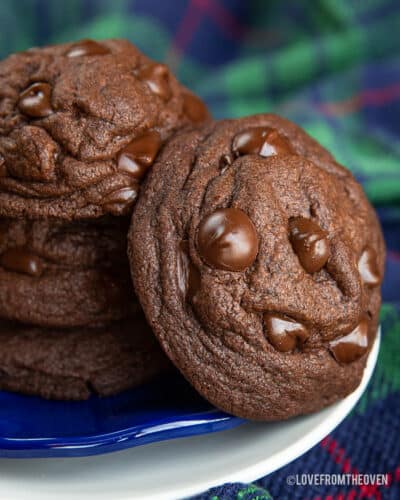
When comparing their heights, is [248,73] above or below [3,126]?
above

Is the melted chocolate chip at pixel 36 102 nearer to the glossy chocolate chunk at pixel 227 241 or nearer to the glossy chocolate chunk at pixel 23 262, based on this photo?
the glossy chocolate chunk at pixel 23 262

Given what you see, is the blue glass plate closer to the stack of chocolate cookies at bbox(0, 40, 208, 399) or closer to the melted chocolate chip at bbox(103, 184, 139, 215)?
the stack of chocolate cookies at bbox(0, 40, 208, 399)

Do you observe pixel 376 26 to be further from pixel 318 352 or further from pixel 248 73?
pixel 318 352

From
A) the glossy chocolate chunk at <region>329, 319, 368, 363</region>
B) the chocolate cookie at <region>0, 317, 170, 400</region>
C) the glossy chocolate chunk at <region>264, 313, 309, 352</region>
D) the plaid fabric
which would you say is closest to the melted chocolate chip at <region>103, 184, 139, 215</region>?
the chocolate cookie at <region>0, 317, 170, 400</region>

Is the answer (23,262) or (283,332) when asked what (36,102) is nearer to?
(23,262)

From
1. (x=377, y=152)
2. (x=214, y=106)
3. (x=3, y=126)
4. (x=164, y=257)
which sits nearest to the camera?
(x=164, y=257)

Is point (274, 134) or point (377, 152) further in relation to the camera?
point (377, 152)

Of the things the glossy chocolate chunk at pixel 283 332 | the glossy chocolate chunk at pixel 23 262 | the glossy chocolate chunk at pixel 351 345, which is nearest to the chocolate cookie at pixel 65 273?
the glossy chocolate chunk at pixel 23 262

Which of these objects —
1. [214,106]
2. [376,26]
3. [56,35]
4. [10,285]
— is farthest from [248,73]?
[10,285]
